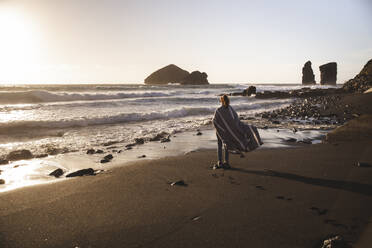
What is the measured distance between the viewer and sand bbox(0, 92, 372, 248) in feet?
9.24

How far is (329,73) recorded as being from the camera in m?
95.4

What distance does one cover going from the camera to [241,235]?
2830mm

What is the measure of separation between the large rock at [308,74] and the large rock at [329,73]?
19657 mm

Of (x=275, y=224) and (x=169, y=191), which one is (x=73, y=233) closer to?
(x=169, y=191)

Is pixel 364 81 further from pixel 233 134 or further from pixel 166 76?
pixel 166 76

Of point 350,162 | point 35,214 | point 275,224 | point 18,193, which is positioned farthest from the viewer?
point 350,162

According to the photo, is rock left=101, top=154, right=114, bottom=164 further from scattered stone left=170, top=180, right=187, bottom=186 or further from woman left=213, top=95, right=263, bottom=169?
woman left=213, top=95, right=263, bottom=169

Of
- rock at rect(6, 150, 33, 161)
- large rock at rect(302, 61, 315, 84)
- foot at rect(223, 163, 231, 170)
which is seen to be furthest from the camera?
large rock at rect(302, 61, 315, 84)

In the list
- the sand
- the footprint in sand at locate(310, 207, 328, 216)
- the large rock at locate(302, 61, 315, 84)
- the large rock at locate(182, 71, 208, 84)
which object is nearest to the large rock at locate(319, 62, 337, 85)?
the large rock at locate(302, 61, 315, 84)

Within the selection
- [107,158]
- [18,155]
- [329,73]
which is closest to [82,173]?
[107,158]

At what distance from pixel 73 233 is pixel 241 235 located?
187 cm

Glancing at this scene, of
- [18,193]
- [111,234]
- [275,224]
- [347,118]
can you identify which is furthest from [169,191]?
[347,118]

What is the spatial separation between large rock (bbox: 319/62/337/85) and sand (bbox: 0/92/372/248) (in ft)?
335

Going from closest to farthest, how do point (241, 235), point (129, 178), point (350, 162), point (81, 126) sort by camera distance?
point (241, 235), point (129, 178), point (350, 162), point (81, 126)
